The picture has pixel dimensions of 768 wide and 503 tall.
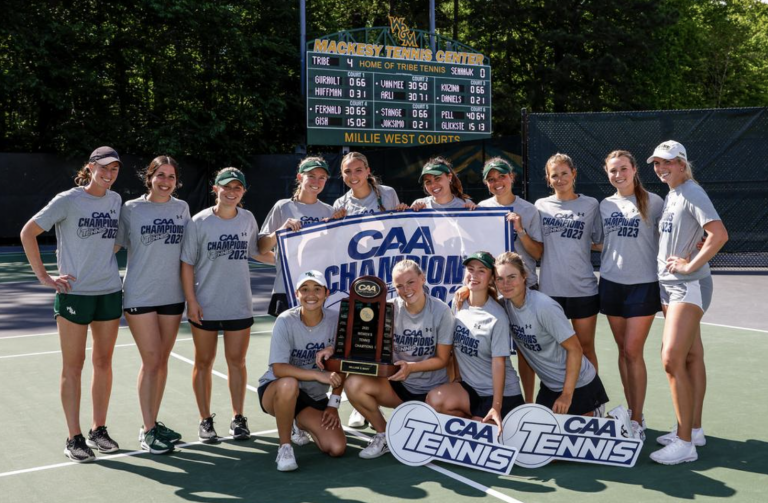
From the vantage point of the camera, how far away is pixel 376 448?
4.53m

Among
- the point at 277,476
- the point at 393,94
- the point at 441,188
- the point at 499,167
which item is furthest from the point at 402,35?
the point at 277,476

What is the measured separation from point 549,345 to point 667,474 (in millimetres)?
947

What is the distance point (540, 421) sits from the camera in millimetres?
4328

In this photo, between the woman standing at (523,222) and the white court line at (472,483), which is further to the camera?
the woman standing at (523,222)

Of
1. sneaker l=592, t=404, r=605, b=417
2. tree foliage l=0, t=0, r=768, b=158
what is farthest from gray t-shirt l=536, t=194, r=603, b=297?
tree foliage l=0, t=0, r=768, b=158

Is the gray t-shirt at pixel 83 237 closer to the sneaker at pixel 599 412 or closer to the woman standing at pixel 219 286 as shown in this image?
the woman standing at pixel 219 286

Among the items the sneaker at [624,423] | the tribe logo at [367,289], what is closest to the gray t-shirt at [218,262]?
the tribe logo at [367,289]

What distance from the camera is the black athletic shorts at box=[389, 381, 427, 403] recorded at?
476cm

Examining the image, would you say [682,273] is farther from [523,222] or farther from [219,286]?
[219,286]

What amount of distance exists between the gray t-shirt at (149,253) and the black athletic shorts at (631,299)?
2730 millimetres

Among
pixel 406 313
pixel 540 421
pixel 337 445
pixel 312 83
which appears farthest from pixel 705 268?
pixel 312 83

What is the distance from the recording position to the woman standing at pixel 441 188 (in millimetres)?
5164

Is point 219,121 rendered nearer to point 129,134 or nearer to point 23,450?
point 129,134

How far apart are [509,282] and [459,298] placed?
1.48 feet
